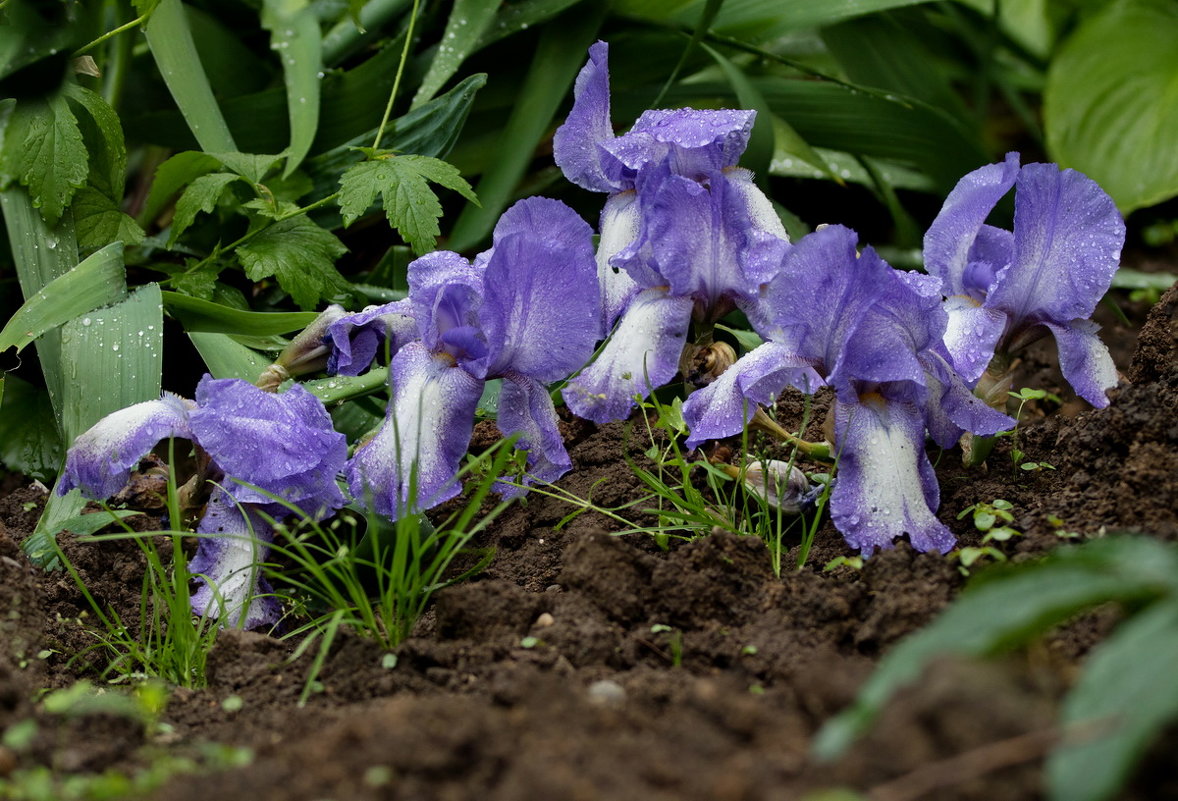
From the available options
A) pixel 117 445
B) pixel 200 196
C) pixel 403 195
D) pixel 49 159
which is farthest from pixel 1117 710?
pixel 49 159

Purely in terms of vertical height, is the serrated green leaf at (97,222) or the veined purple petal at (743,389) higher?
the serrated green leaf at (97,222)

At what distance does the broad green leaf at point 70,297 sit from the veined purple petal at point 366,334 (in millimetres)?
325

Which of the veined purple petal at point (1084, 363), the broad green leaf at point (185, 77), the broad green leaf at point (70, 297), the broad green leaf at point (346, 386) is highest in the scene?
the broad green leaf at point (185, 77)

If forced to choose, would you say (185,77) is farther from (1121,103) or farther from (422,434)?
(1121,103)

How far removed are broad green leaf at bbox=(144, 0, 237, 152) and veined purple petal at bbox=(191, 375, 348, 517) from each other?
71 cm

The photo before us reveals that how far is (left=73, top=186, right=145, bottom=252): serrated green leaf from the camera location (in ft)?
5.40

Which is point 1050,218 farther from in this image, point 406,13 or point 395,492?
point 406,13

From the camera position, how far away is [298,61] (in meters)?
1.86

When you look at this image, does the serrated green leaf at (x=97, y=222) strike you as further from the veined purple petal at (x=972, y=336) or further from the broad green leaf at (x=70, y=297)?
the veined purple petal at (x=972, y=336)

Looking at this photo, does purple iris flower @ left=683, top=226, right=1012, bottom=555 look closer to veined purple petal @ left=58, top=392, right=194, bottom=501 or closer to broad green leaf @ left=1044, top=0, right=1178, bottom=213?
veined purple petal @ left=58, top=392, right=194, bottom=501

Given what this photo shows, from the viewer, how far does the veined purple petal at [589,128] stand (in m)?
1.43

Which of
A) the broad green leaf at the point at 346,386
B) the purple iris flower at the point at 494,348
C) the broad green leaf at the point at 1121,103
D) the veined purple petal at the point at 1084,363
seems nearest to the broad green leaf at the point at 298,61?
the broad green leaf at the point at 346,386

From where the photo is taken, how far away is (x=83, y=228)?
64.9 inches

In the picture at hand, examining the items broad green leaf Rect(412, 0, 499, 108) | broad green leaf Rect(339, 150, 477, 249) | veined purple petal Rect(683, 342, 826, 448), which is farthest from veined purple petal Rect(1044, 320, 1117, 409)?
broad green leaf Rect(412, 0, 499, 108)
